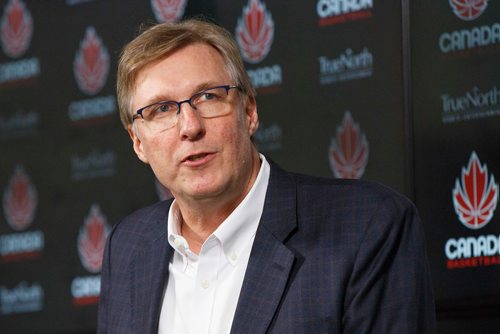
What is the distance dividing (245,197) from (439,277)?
1.29 meters

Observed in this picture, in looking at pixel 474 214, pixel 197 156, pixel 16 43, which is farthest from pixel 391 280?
pixel 16 43

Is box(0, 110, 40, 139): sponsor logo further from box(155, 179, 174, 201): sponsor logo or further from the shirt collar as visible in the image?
the shirt collar

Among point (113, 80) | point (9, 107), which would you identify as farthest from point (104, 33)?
point (9, 107)

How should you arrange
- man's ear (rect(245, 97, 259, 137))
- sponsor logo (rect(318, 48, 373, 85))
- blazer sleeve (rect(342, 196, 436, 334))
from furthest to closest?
sponsor logo (rect(318, 48, 373, 85)) < man's ear (rect(245, 97, 259, 137)) < blazer sleeve (rect(342, 196, 436, 334))

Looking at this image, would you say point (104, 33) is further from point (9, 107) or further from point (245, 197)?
point (245, 197)

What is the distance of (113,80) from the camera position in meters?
4.83

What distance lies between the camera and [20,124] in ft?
16.9

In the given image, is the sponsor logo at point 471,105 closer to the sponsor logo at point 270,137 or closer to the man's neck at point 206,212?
the sponsor logo at point 270,137

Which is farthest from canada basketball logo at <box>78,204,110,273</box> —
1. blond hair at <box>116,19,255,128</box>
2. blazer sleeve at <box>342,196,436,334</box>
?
blazer sleeve at <box>342,196,436,334</box>

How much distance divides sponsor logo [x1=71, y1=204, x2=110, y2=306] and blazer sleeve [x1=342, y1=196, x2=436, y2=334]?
2.59 meters

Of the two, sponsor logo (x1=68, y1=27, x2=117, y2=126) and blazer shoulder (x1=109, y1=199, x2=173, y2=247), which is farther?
sponsor logo (x1=68, y1=27, x2=117, y2=126)

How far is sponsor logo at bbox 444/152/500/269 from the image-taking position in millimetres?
3555

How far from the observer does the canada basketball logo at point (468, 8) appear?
3635mm

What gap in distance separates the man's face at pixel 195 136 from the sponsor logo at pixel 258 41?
5.22 ft
